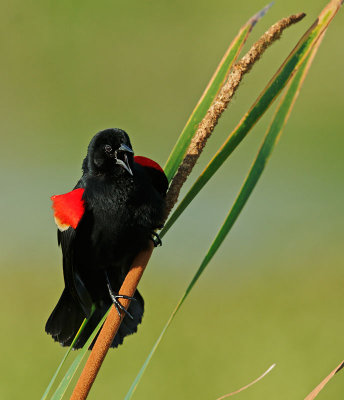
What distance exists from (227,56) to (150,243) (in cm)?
58

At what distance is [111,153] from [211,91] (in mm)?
551

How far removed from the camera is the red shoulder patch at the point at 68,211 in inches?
61.2

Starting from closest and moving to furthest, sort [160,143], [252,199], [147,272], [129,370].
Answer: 1. [129,370]
2. [147,272]
3. [252,199]
4. [160,143]

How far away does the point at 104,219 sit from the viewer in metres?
1.61

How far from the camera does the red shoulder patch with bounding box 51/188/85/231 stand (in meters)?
1.56

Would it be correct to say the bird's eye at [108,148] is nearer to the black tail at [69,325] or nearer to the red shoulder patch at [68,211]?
the red shoulder patch at [68,211]

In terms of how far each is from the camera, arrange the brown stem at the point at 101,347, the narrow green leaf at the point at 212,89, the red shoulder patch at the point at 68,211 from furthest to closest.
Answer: the red shoulder patch at the point at 68,211, the narrow green leaf at the point at 212,89, the brown stem at the point at 101,347

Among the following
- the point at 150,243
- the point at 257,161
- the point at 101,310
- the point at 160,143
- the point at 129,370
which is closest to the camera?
the point at 257,161

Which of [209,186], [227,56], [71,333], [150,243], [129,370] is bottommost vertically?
[129,370]

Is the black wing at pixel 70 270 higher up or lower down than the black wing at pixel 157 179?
lower down

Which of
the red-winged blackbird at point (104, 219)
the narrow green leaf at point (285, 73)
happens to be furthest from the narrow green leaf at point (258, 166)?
the red-winged blackbird at point (104, 219)

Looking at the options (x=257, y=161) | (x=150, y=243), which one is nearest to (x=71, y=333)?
(x=150, y=243)

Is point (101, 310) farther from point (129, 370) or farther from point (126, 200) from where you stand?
point (129, 370)

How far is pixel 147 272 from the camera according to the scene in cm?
438
